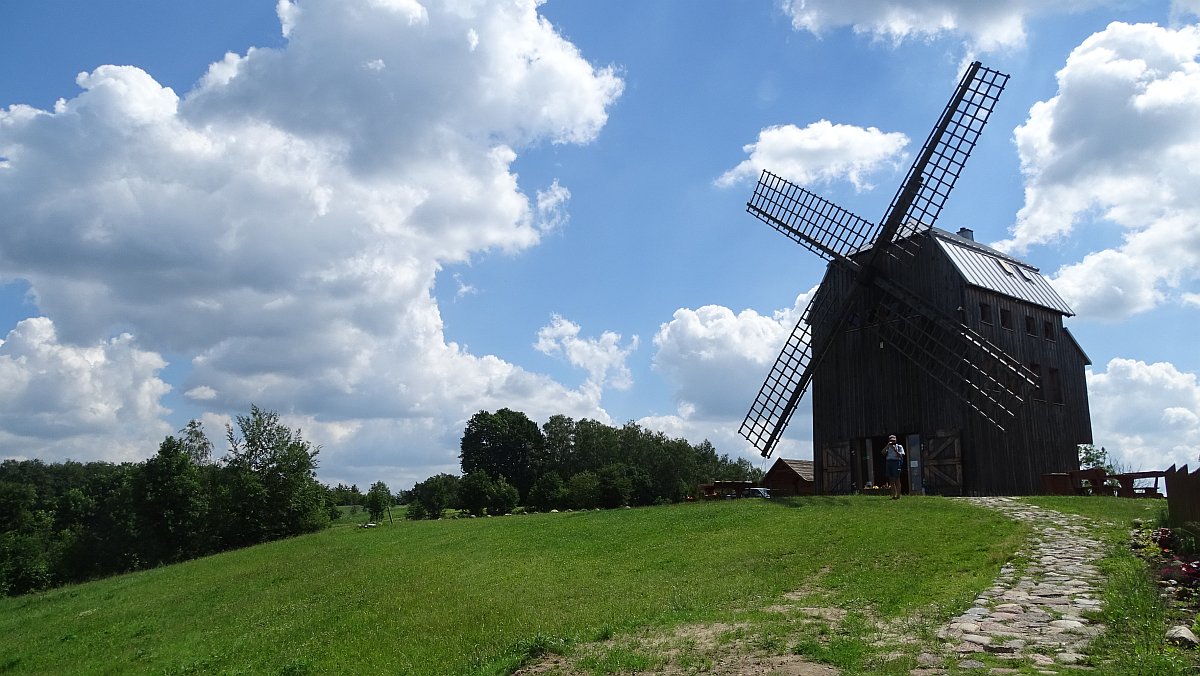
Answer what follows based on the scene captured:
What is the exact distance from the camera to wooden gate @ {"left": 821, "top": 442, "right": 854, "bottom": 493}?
32688mm

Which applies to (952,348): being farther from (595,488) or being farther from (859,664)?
(595,488)

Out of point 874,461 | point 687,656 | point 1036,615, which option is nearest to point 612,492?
point 874,461

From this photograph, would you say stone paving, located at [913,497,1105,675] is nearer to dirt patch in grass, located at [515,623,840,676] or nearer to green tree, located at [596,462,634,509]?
dirt patch in grass, located at [515,623,840,676]

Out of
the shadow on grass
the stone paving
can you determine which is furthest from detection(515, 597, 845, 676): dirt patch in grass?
the shadow on grass

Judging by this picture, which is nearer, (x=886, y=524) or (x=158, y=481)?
(x=886, y=524)

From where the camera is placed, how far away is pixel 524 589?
16.2 m

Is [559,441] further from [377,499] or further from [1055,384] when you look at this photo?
[1055,384]

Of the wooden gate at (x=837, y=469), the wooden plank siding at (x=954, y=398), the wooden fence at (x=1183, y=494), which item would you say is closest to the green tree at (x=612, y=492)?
the wooden gate at (x=837, y=469)

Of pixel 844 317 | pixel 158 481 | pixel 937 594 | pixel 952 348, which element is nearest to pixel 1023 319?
pixel 952 348

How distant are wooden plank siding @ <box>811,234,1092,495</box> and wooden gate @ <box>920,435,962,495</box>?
22cm

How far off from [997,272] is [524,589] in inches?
986

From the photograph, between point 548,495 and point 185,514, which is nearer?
point 185,514

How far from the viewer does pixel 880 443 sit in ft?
106

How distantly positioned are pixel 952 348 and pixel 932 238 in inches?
181
